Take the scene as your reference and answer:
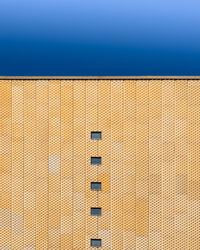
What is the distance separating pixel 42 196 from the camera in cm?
2128

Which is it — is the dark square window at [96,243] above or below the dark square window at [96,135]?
below

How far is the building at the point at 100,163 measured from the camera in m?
20.5

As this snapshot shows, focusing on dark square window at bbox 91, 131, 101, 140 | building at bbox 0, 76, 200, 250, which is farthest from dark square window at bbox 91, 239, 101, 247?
dark square window at bbox 91, 131, 101, 140

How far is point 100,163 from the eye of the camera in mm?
20969

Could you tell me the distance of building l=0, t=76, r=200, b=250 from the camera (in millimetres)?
20516

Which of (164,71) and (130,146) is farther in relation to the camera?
(164,71)

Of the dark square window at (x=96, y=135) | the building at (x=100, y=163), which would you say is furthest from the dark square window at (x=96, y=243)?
the dark square window at (x=96, y=135)

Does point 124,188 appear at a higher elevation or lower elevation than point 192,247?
higher

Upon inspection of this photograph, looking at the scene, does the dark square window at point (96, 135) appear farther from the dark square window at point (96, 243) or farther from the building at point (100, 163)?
the dark square window at point (96, 243)

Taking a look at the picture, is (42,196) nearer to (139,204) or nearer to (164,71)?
(139,204)

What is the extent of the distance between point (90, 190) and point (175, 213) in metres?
7.17

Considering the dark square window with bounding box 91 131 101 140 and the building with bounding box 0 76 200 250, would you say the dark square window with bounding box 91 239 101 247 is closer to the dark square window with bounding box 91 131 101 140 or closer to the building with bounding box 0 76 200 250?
the building with bounding box 0 76 200 250

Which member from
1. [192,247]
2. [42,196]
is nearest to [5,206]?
[42,196]

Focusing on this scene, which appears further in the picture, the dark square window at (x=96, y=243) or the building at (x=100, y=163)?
the dark square window at (x=96, y=243)
